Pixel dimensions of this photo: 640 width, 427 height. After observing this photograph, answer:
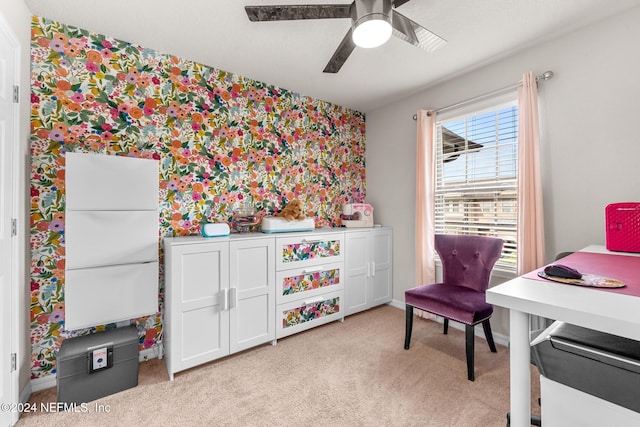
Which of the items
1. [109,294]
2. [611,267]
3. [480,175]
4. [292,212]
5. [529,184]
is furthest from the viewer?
[292,212]

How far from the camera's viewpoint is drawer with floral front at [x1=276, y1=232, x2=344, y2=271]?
8.60 ft

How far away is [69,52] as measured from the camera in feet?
6.73

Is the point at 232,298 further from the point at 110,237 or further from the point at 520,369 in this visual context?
the point at 520,369

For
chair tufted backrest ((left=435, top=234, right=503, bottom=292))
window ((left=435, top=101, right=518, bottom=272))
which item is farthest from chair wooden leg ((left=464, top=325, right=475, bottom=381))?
window ((left=435, top=101, right=518, bottom=272))

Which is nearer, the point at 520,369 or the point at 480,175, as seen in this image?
the point at 520,369

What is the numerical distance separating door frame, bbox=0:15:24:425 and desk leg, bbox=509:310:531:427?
246 cm

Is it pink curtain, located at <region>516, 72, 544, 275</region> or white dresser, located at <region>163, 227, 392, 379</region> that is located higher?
pink curtain, located at <region>516, 72, 544, 275</region>

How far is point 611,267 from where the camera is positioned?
4.23 feet

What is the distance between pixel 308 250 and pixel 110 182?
167cm

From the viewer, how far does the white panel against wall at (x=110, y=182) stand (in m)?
1.90

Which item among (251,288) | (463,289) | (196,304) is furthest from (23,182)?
(463,289)

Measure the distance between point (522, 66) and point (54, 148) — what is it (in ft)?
12.0

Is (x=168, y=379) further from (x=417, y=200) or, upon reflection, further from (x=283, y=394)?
(x=417, y=200)

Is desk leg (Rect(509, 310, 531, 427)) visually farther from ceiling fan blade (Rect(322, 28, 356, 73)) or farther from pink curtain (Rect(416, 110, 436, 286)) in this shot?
pink curtain (Rect(416, 110, 436, 286))
